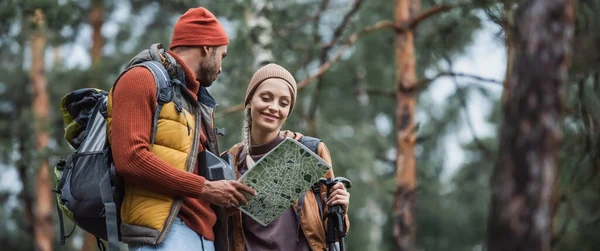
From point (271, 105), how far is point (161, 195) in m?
0.91

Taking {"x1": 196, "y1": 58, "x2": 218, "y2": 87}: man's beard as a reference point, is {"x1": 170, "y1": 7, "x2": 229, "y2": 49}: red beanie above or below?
above

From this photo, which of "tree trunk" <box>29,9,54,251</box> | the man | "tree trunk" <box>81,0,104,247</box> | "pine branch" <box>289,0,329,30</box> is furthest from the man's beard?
"tree trunk" <box>81,0,104,247</box>

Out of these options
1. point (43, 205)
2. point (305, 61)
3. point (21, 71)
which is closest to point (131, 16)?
point (21, 71)

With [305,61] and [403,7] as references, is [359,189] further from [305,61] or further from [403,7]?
[403,7]

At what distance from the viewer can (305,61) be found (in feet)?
36.9

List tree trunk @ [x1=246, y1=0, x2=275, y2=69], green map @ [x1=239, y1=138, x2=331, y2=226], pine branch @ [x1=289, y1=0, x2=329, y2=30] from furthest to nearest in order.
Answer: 1. tree trunk @ [x1=246, y1=0, x2=275, y2=69]
2. pine branch @ [x1=289, y1=0, x2=329, y2=30]
3. green map @ [x1=239, y1=138, x2=331, y2=226]

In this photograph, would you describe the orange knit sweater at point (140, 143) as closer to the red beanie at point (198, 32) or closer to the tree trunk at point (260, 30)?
the red beanie at point (198, 32)

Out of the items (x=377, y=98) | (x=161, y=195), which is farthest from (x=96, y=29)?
(x=161, y=195)

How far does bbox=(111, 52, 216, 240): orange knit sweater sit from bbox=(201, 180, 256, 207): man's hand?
0.04 m

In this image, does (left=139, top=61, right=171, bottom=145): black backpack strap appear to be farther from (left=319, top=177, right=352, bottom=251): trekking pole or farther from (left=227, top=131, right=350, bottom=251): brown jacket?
(left=319, top=177, right=352, bottom=251): trekking pole

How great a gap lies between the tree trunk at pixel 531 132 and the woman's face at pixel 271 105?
107 centimetres

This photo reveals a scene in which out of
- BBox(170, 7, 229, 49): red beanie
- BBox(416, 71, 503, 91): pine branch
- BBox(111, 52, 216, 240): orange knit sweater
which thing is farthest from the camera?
BBox(416, 71, 503, 91): pine branch

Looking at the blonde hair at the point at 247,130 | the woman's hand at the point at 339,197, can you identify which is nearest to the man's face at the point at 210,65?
the blonde hair at the point at 247,130

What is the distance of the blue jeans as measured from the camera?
12.1 ft
